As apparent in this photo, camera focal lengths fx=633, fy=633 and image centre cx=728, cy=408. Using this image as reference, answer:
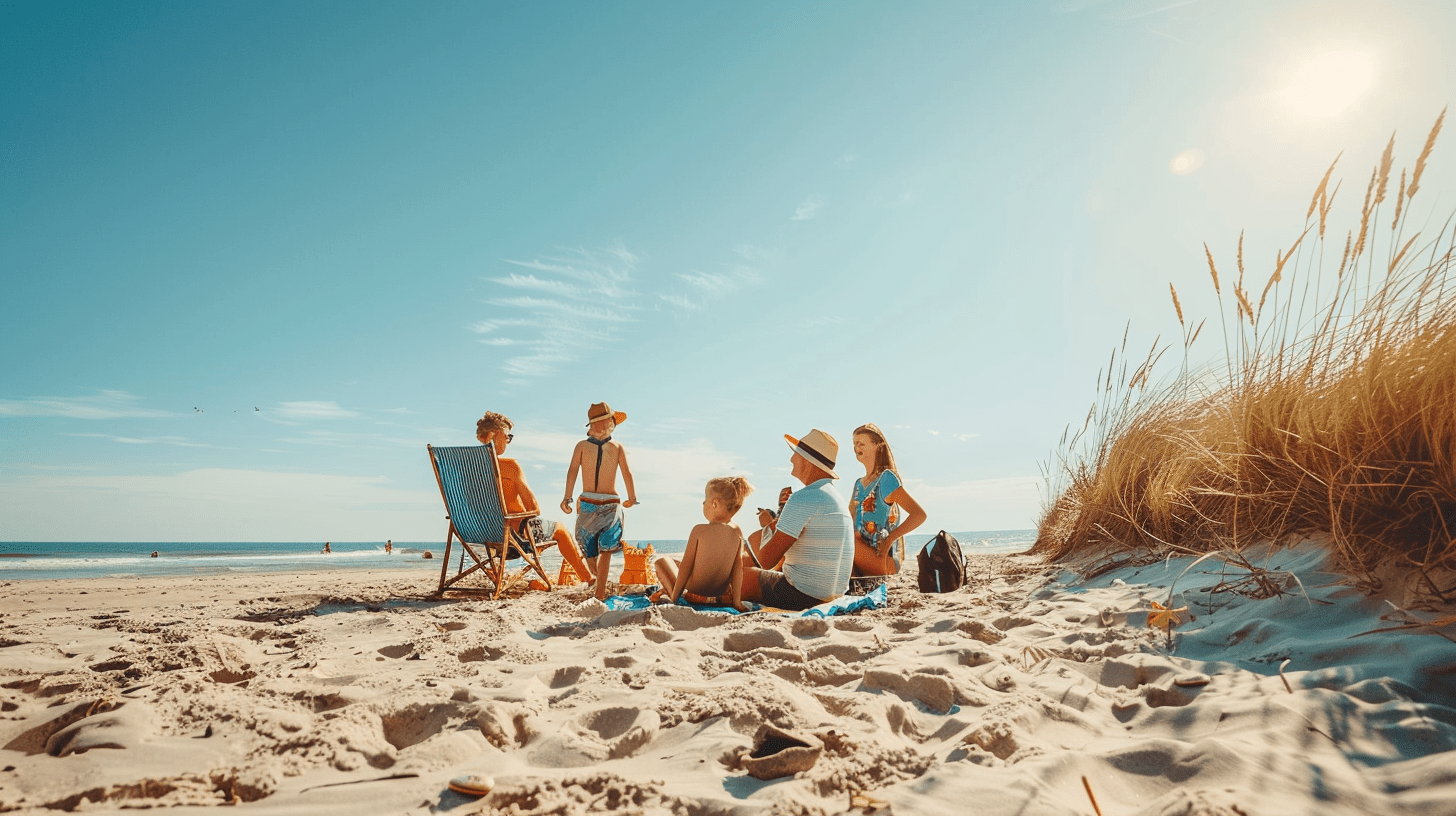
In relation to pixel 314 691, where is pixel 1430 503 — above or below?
above

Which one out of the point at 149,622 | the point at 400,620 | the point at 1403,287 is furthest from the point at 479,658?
the point at 1403,287

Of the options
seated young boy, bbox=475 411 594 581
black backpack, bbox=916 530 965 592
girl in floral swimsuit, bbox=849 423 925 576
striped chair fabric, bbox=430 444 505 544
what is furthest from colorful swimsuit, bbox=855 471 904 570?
striped chair fabric, bbox=430 444 505 544

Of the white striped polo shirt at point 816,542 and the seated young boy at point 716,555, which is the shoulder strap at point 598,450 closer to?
the seated young boy at point 716,555

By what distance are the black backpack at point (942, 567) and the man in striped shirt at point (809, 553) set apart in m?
1.02

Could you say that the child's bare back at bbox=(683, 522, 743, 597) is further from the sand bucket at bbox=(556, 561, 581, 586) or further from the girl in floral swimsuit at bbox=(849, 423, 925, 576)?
the sand bucket at bbox=(556, 561, 581, 586)

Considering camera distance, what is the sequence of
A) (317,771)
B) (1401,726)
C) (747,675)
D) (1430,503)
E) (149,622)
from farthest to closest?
(149,622)
(747,675)
(1430,503)
(317,771)
(1401,726)

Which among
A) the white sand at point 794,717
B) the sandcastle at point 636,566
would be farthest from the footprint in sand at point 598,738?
the sandcastle at point 636,566

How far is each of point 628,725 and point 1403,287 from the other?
325 cm

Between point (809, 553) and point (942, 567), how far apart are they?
1384 millimetres

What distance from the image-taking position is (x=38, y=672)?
97.5 inches

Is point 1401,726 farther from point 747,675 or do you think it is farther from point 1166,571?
point 1166,571

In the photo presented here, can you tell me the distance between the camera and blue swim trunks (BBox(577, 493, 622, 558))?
534 cm

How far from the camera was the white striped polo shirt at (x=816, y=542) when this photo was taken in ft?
13.7

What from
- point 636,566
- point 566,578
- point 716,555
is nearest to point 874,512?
point 716,555
